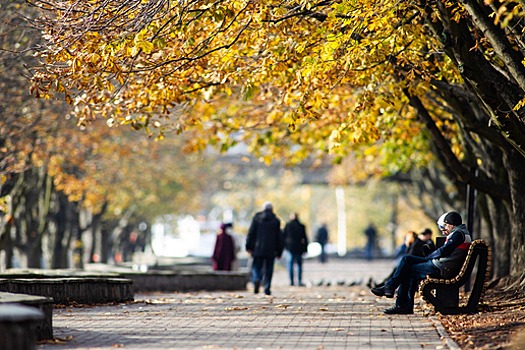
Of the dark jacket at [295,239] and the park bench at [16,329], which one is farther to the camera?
the dark jacket at [295,239]

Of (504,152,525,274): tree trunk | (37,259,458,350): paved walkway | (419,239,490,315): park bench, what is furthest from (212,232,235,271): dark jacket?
(419,239,490,315): park bench

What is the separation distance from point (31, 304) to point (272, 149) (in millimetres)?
15396

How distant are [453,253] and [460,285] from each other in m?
0.44

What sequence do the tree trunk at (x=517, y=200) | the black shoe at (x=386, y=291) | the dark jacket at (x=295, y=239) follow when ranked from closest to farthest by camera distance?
the black shoe at (x=386, y=291)
the tree trunk at (x=517, y=200)
the dark jacket at (x=295, y=239)

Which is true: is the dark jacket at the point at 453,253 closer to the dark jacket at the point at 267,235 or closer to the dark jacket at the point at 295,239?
the dark jacket at the point at 267,235

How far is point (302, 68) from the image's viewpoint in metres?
16.8

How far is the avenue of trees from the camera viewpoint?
610 inches

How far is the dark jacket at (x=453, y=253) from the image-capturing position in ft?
51.8

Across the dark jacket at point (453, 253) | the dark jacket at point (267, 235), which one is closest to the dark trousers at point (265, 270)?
the dark jacket at point (267, 235)

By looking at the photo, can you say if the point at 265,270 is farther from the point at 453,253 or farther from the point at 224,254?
the point at 453,253

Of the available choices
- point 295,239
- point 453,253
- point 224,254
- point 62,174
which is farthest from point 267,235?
point 62,174

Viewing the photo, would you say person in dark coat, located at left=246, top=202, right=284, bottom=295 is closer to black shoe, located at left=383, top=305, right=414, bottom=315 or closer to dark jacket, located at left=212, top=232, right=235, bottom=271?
dark jacket, located at left=212, top=232, right=235, bottom=271

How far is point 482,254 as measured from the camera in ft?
51.4

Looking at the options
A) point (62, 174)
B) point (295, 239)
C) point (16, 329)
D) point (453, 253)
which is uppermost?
point (62, 174)
